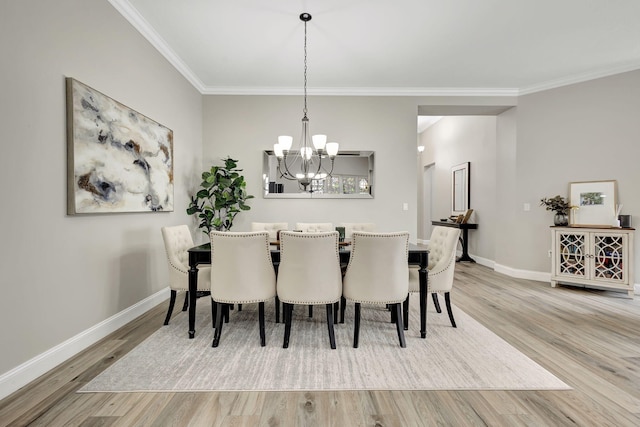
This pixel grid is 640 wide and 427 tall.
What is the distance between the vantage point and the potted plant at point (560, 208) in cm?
413

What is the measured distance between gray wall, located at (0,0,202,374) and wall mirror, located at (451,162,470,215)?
5.77 meters

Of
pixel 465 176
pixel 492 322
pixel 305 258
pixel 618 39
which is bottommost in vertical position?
pixel 492 322

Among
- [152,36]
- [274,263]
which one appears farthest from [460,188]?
[152,36]

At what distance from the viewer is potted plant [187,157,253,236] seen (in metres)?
4.08

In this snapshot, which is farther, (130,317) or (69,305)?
(130,317)

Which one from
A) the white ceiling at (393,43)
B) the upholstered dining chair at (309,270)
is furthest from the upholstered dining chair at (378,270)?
the white ceiling at (393,43)

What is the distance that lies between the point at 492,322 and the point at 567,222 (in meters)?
2.43

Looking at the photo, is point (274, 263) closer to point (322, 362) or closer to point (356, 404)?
point (322, 362)

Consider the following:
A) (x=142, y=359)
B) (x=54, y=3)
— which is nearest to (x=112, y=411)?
(x=142, y=359)

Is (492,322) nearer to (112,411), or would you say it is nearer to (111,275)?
(112,411)

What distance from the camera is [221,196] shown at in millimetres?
4086

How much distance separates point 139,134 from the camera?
114 inches

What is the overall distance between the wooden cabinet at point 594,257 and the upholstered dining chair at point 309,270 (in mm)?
3581

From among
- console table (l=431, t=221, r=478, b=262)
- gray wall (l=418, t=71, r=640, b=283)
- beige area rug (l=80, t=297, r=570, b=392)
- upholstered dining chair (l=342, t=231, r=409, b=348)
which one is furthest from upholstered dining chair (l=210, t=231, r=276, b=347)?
console table (l=431, t=221, r=478, b=262)
